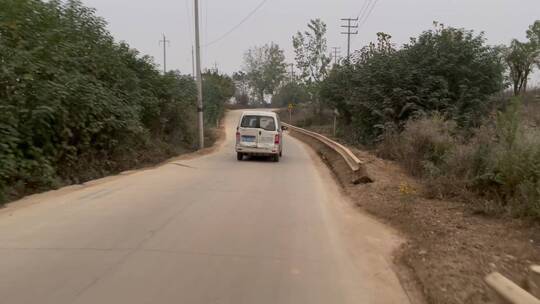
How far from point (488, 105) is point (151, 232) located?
68.0 feet

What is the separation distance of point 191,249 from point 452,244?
3508 millimetres

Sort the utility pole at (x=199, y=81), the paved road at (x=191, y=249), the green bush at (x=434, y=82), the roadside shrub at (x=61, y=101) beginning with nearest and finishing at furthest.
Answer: the paved road at (x=191, y=249) < the roadside shrub at (x=61, y=101) < the green bush at (x=434, y=82) < the utility pole at (x=199, y=81)

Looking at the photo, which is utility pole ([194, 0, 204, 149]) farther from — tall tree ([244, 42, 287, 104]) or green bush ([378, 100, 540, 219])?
tall tree ([244, 42, 287, 104])

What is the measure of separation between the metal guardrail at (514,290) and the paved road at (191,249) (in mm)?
1420

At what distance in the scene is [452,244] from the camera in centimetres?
621

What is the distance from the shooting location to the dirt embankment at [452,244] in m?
4.89

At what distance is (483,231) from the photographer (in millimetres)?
6770

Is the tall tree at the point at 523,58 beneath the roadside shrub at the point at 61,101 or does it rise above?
above

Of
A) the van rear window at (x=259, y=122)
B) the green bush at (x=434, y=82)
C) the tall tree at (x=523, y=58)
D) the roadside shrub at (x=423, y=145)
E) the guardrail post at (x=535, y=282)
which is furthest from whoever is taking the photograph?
the tall tree at (x=523, y=58)

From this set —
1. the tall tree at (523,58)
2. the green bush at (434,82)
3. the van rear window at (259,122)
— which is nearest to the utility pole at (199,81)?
the van rear window at (259,122)

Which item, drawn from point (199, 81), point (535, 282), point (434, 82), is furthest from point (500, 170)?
point (199, 81)

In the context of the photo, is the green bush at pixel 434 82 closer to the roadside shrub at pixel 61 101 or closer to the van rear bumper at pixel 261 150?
the van rear bumper at pixel 261 150

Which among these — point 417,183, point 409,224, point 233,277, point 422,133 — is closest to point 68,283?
point 233,277

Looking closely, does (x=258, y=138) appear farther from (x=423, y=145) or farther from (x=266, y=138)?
(x=423, y=145)
